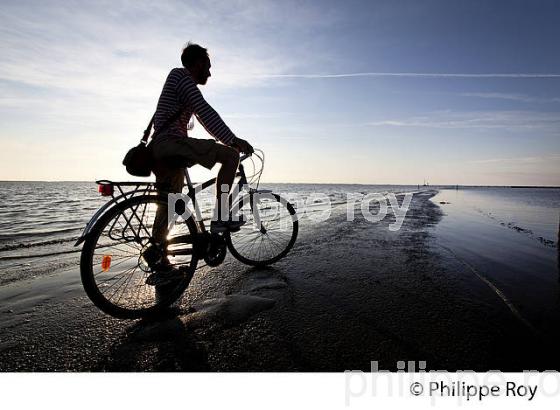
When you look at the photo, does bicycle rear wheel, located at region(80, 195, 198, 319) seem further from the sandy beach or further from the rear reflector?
the sandy beach

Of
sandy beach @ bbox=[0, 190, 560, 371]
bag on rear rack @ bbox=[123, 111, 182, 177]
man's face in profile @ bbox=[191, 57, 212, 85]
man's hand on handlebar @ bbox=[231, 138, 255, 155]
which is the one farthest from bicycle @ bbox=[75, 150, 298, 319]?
man's face in profile @ bbox=[191, 57, 212, 85]

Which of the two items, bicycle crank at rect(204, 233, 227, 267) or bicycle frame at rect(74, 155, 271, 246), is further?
bicycle crank at rect(204, 233, 227, 267)

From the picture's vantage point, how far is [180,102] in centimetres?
344

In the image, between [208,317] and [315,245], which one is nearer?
[208,317]

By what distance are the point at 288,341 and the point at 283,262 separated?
2617 mm

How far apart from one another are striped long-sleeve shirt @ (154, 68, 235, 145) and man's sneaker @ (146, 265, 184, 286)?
1.62 m

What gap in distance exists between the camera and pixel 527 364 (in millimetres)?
1985

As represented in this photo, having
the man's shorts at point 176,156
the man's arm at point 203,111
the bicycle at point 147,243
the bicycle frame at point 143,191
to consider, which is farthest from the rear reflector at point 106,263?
the man's arm at point 203,111

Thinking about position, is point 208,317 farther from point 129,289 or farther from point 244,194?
point 244,194

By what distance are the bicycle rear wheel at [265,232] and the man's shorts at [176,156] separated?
1.01m

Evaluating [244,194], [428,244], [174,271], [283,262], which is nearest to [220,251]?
[174,271]

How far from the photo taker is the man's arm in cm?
337

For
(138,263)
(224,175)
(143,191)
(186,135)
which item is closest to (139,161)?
(143,191)
